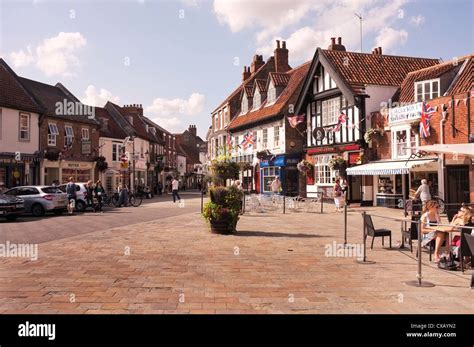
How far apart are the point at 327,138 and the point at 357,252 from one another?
63.3ft

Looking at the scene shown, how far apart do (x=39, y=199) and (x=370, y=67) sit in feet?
71.7

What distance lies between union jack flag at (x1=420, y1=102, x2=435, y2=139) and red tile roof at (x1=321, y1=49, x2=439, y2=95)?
5.23 meters

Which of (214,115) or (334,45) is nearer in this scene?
(334,45)

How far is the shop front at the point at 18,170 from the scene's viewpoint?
26.7 meters

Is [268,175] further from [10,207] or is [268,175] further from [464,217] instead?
[464,217]

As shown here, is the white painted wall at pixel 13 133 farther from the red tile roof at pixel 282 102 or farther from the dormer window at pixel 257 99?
the dormer window at pixel 257 99

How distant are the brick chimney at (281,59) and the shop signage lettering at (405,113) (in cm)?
1938

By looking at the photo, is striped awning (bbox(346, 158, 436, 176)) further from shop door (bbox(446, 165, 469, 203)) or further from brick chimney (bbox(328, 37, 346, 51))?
brick chimney (bbox(328, 37, 346, 51))

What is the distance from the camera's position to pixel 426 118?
66.5 ft

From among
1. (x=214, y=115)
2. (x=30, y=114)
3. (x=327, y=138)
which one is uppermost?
(x=214, y=115)

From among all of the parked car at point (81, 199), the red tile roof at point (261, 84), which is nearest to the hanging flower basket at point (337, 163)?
the red tile roof at point (261, 84)
